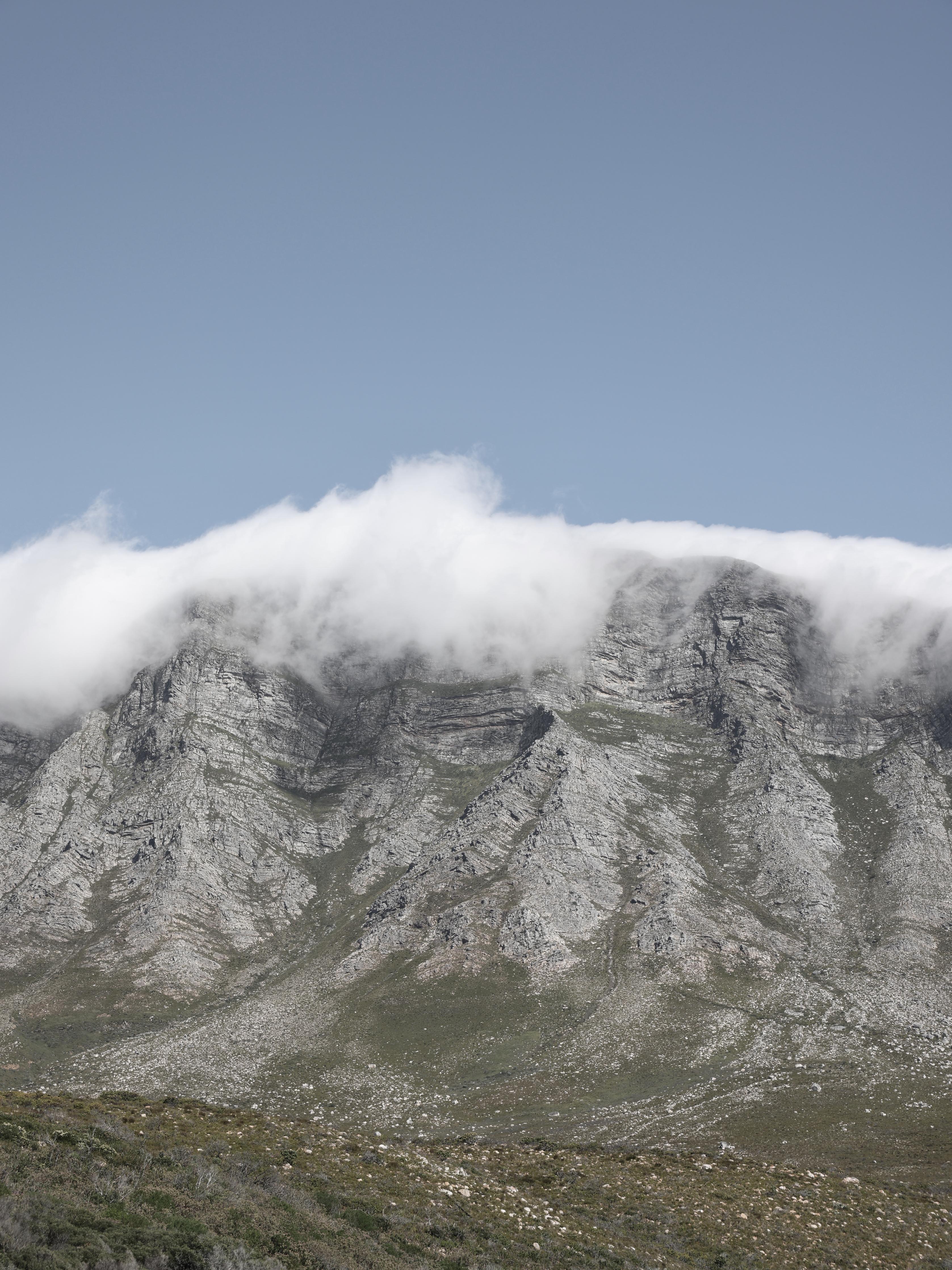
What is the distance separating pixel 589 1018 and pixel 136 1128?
129449 mm

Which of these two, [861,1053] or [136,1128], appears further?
[861,1053]

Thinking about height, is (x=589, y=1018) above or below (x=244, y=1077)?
above

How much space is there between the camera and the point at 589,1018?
150m

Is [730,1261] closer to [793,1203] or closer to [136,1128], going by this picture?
[793,1203]

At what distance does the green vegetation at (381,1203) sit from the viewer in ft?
76.1

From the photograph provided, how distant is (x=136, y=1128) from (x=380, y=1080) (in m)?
110

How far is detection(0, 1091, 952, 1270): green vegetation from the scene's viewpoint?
23203 mm

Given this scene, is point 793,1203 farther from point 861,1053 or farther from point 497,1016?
point 497,1016

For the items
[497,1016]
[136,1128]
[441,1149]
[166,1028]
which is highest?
[136,1128]

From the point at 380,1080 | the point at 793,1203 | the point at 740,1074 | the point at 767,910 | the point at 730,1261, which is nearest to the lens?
the point at 730,1261

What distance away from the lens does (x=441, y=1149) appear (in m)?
47.5

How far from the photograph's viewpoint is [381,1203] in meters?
31.6

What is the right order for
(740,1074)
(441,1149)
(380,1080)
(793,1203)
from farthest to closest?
(380,1080) → (740,1074) → (441,1149) → (793,1203)

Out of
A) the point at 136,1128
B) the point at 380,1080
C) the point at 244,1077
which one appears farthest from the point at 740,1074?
the point at 136,1128
